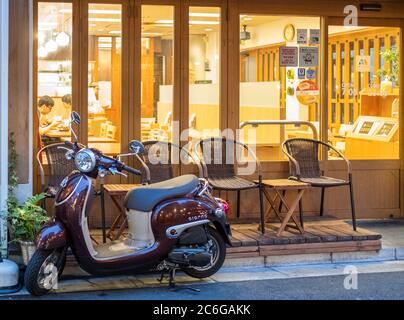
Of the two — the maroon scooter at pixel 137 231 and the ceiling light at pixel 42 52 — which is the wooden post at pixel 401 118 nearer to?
the maroon scooter at pixel 137 231

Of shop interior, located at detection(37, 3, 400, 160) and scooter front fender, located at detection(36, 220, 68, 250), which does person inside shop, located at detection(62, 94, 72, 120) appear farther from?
scooter front fender, located at detection(36, 220, 68, 250)

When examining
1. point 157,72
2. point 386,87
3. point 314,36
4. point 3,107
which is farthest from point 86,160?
point 386,87

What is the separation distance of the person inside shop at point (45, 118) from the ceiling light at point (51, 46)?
1.78 ft

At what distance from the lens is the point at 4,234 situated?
7148 millimetres

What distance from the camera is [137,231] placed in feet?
22.7

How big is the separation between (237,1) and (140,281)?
12.2 ft

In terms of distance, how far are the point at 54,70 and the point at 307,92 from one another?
10.2ft

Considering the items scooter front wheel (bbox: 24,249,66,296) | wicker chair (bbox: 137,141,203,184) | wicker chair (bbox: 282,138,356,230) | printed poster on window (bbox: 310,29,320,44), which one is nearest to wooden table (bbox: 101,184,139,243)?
wicker chair (bbox: 137,141,203,184)

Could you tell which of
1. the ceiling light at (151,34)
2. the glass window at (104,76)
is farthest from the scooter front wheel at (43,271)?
the ceiling light at (151,34)

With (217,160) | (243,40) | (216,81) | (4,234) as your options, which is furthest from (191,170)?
(4,234)
